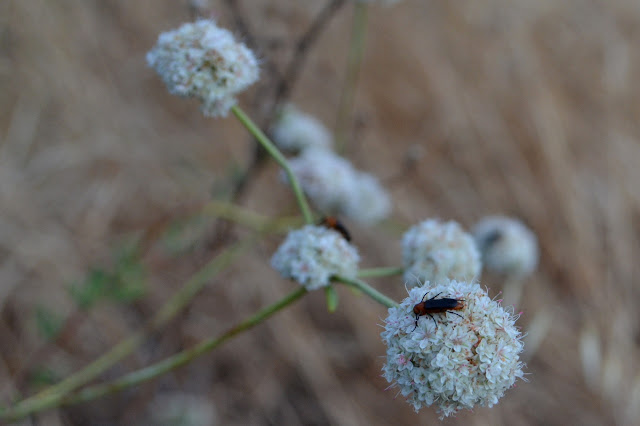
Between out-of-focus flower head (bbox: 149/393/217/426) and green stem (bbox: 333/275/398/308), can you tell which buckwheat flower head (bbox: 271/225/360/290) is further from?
out-of-focus flower head (bbox: 149/393/217/426)

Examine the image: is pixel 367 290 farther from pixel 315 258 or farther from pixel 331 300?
pixel 315 258

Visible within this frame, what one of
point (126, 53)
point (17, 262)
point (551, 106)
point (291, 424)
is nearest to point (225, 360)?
point (291, 424)

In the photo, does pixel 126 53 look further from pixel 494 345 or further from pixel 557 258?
pixel 494 345

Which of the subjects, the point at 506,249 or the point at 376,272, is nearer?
the point at 376,272

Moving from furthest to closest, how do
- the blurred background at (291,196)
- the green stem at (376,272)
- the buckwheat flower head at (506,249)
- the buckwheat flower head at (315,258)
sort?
the blurred background at (291,196)
the buckwheat flower head at (506,249)
the green stem at (376,272)
the buckwheat flower head at (315,258)

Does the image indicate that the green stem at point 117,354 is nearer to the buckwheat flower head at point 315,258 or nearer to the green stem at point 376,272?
the buckwheat flower head at point 315,258

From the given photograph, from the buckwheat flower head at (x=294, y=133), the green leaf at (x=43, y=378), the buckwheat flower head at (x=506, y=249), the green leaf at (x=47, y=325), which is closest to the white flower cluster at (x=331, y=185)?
the buckwheat flower head at (x=294, y=133)

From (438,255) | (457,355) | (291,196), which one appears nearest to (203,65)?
(438,255)
